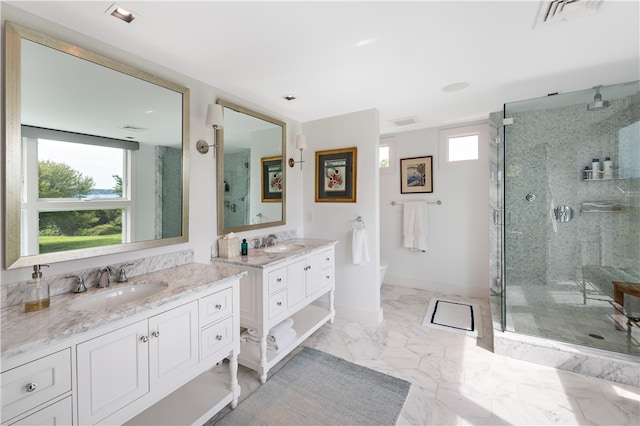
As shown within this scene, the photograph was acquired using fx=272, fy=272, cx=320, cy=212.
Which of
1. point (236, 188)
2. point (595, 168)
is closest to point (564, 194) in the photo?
point (595, 168)

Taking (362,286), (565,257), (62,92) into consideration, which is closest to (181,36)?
(62,92)

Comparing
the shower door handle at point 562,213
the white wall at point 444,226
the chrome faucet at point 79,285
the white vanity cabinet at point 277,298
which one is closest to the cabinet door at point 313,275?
the white vanity cabinet at point 277,298

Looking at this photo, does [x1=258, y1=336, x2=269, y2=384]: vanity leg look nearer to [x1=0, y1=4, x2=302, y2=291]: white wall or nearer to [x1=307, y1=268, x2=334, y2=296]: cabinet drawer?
[x1=307, y1=268, x2=334, y2=296]: cabinet drawer

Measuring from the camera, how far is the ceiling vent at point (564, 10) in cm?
133

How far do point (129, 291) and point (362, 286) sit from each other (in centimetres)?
211

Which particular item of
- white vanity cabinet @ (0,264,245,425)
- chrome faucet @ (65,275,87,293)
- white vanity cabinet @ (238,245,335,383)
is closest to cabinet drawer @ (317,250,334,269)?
white vanity cabinet @ (238,245,335,383)

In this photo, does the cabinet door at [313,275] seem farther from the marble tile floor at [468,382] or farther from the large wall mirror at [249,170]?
the large wall mirror at [249,170]

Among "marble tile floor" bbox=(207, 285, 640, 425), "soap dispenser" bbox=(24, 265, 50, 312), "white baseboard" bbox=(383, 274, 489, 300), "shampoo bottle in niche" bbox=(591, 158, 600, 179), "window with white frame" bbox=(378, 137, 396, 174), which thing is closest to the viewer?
"soap dispenser" bbox=(24, 265, 50, 312)

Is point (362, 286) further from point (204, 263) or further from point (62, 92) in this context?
point (62, 92)

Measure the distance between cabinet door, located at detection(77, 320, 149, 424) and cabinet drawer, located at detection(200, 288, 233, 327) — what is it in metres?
0.31

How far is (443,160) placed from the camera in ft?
12.0

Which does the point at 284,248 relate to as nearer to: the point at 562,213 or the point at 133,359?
the point at 133,359

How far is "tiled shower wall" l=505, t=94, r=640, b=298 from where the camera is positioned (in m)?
2.44

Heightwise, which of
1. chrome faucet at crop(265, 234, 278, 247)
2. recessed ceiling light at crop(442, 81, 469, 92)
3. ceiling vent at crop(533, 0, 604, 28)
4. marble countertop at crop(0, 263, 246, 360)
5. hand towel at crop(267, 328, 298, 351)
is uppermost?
recessed ceiling light at crop(442, 81, 469, 92)
